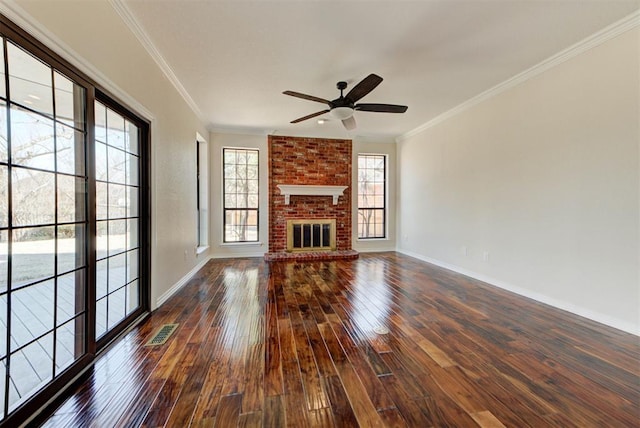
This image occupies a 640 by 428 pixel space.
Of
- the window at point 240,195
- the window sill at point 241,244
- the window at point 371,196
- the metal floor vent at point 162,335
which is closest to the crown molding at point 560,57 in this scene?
the window at point 371,196

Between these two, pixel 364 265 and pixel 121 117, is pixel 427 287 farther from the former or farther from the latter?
pixel 121 117

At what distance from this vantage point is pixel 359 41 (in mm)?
2543

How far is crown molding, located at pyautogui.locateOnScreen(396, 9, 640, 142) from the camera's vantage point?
2293mm

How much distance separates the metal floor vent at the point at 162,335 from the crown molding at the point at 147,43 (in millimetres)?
2674

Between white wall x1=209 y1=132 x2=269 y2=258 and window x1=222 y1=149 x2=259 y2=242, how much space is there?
13cm

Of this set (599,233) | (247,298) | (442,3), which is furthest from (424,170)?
(247,298)

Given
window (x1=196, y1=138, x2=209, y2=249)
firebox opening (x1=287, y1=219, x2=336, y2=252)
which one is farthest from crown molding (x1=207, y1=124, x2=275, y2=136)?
firebox opening (x1=287, y1=219, x2=336, y2=252)

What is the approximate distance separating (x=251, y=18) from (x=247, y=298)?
289cm

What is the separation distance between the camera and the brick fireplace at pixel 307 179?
580 cm

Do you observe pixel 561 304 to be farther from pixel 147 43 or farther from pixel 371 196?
pixel 147 43

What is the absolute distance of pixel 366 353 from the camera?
6.49 ft

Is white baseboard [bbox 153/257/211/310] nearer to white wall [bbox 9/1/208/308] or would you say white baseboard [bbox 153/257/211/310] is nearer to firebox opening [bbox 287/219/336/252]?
white wall [bbox 9/1/208/308]

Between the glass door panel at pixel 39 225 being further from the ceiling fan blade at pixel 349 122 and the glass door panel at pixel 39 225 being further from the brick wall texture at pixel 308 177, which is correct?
the brick wall texture at pixel 308 177

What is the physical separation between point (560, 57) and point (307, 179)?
4.38m
